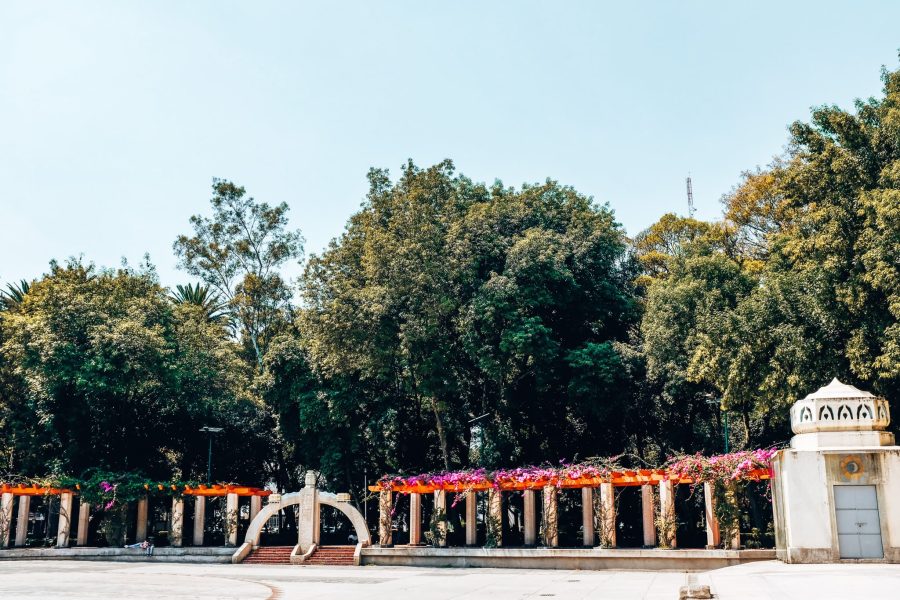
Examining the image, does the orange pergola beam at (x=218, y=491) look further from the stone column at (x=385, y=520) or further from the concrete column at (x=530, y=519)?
the concrete column at (x=530, y=519)

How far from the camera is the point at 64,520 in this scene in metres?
28.4

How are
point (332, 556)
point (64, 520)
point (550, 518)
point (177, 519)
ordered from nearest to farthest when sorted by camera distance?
point (550, 518)
point (332, 556)
point (177, 519)
point (64, 520)

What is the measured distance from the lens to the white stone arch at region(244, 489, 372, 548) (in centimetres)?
2570

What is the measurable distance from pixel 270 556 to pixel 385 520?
4.15 meters

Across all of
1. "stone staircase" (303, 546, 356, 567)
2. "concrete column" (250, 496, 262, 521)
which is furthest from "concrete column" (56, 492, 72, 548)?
"stone staircase" (303, 546, 356, 567)

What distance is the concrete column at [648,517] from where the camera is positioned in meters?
21.3

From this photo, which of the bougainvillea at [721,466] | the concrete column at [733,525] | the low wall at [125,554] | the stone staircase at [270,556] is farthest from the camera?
the low wall at [125,554]

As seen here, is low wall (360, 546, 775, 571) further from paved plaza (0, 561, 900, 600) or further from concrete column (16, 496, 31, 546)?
concrete column (16, 496, 31, 546)

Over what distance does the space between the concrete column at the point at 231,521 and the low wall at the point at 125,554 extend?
1.75ft

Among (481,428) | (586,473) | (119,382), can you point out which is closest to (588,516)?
(586,473)

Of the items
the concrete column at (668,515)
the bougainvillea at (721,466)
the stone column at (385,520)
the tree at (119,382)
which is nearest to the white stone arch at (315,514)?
the stone column at (385,520)

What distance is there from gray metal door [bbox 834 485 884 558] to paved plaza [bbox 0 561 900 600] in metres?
0.77

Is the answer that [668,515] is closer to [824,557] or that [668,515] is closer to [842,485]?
[824,557]

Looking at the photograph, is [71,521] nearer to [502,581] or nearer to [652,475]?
[502,581]
